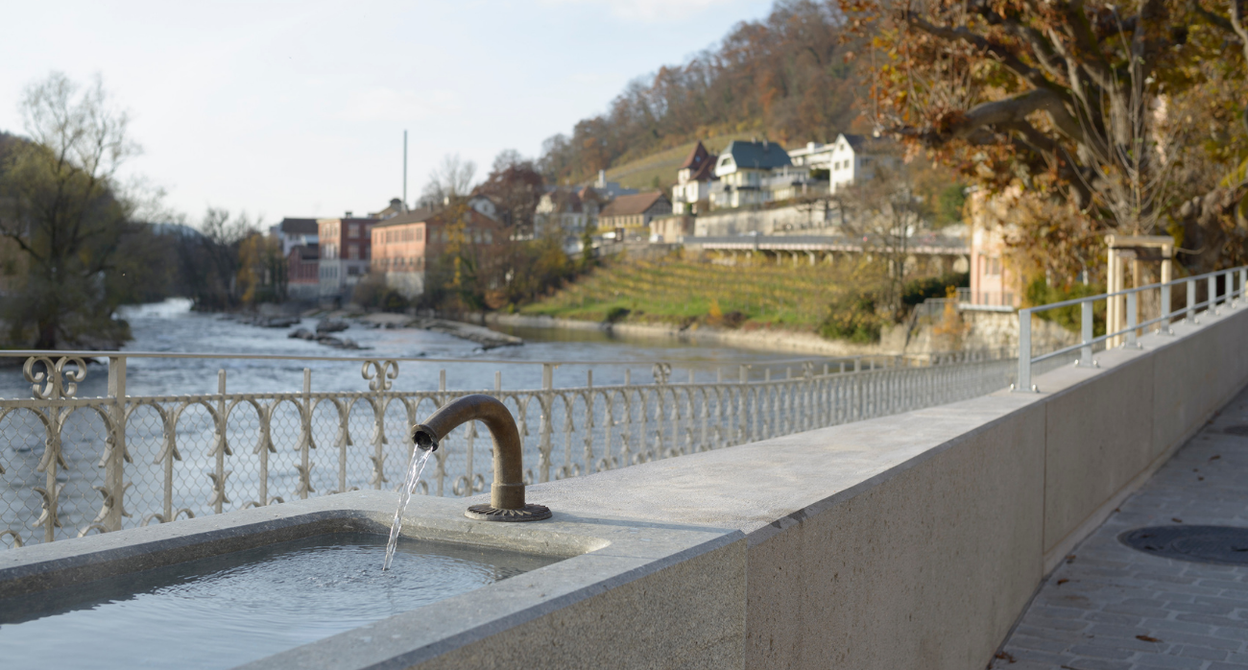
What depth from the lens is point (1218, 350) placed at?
11.6 metres

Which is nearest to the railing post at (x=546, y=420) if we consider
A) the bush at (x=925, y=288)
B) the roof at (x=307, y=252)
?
the bush at (x=925, y=288)

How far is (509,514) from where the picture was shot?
8.43 feet

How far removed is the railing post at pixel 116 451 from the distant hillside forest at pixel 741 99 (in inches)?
3762

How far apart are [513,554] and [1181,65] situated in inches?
656

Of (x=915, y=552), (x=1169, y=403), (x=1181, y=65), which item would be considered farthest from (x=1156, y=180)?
(x=915, y=552)

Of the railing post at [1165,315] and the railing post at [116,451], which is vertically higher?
the railing post at [1165,315]

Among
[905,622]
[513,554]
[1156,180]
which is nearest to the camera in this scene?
[513,554]

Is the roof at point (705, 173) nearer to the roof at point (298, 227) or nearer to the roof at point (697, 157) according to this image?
the roof at point (697, 157)

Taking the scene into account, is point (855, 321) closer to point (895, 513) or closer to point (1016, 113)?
point (1016, 113)

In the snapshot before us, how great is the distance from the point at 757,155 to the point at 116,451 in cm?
11045

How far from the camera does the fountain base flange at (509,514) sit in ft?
8.40

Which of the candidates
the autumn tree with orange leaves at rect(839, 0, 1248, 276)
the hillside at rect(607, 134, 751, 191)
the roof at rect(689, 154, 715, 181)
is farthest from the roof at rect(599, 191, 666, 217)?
the autumn tree with orange leaves at rect(839, 0, 1248, 276)

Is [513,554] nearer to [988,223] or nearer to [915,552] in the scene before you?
[915,552]

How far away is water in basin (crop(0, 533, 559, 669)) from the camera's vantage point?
186cm
